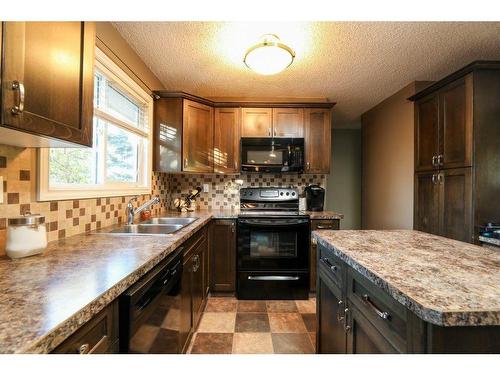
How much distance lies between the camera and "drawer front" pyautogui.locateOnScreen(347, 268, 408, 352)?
702mm

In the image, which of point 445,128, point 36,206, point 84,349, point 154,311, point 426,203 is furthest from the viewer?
point 426,203

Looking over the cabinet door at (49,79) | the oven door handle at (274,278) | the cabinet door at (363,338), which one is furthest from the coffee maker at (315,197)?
the cabinet door at (49,79)

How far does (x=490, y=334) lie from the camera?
0.59m

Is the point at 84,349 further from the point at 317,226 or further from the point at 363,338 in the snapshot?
the point at 317,226

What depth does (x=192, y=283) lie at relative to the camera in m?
1.79

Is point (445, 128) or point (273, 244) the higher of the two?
point (445, 128)

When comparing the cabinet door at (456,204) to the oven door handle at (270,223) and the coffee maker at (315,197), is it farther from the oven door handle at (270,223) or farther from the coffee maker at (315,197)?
the oven door handle at (270,223)

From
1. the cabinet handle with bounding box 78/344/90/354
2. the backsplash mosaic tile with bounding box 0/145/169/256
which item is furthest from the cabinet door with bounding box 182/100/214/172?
the cabinet handle with bounding box 78/344/90/354

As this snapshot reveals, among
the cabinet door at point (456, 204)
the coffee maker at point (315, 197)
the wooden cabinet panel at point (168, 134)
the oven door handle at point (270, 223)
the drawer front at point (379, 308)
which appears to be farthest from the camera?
the coffee maker at point (315, 197)

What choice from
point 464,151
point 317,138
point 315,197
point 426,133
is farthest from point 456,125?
point 315,197

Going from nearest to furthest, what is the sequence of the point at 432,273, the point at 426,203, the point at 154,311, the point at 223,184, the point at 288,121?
the point at 432,273, the point at 154,311, the point at 426,203, the point at 288,121, the point at 223,184

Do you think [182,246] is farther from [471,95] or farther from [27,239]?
[471,95]

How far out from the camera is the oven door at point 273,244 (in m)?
2.52

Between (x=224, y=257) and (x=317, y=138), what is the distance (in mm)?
1829
